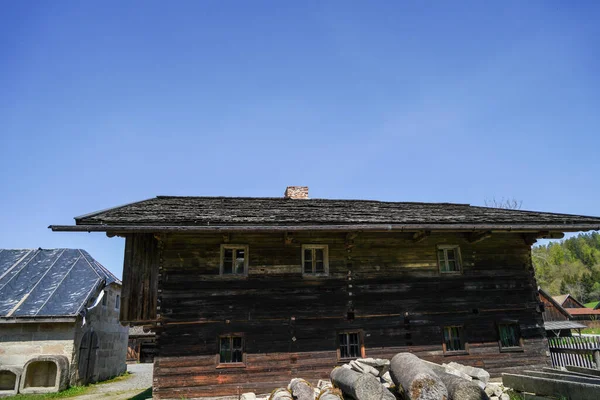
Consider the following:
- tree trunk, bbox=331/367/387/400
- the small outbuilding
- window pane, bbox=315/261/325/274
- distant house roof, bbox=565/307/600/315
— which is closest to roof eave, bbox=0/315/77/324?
the small outbuilding

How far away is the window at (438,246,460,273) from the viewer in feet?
41.1

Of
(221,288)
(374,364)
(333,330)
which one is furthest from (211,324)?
(374,364)

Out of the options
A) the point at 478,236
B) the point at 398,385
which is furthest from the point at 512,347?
the point at 398,385

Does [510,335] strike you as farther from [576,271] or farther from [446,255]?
[576,271]

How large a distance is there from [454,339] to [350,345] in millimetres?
3351

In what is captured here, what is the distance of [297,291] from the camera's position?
11.3m

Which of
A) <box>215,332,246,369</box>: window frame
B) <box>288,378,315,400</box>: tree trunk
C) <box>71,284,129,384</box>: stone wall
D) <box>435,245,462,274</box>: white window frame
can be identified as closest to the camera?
<box>288,378,315,400</box>: tree trunk

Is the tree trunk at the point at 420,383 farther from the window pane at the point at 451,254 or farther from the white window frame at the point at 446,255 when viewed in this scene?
the window pane at the point at 451,254

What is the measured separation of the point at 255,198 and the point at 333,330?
614 centimetres

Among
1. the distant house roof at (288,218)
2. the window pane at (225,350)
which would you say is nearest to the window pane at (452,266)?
the distant house roof at (288,218)

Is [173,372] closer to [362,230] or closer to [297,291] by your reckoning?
[297,291]

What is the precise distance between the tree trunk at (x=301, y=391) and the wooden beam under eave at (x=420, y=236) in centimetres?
553

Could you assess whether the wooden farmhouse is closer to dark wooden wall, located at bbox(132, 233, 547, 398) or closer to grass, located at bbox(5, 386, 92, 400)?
dark wooden wall, located at bbox(132, 233, 547, 398)

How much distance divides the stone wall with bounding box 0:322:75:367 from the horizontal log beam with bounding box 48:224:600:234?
907 centimetres
